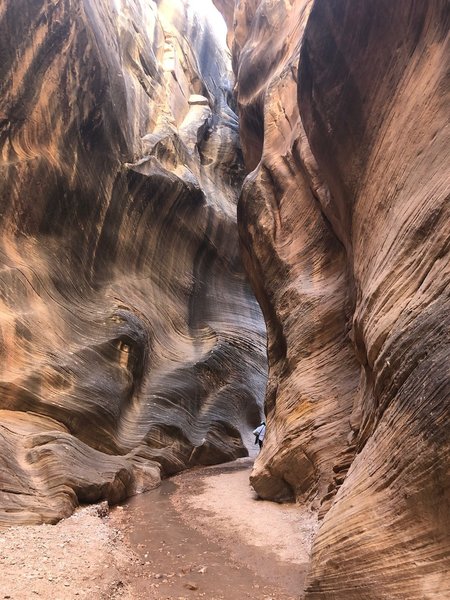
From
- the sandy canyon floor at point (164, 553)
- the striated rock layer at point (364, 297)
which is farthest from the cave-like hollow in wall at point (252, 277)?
the sandy canyon floor at point (164, 553)

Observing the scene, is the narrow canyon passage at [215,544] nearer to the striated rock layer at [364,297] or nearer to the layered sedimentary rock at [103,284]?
the striated rock layer at [364,297]

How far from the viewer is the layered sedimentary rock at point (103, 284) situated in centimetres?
912

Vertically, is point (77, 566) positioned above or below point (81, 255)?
below

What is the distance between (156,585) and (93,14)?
14901 millimetres

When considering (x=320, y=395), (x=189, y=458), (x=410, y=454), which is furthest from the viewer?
(x=189, y=458)

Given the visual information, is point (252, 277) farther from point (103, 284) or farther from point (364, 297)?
point (364, 297)

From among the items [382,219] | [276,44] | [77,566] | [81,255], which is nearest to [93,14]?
[276,44]

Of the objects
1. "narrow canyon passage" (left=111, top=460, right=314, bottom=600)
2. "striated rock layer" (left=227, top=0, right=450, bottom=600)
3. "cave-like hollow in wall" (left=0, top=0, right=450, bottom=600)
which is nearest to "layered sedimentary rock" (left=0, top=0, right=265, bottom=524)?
"cave-like hollow in wall" (left=0, top=0, right=450, bottom=600)

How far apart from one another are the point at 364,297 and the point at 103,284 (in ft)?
30.5

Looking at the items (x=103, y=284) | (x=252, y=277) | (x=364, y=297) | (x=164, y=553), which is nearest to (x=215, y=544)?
(x=164, y=553)

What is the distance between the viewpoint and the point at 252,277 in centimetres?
1333

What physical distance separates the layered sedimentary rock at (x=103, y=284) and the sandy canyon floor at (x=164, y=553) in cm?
89

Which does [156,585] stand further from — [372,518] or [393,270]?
[393,270]

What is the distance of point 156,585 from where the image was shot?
437cm
